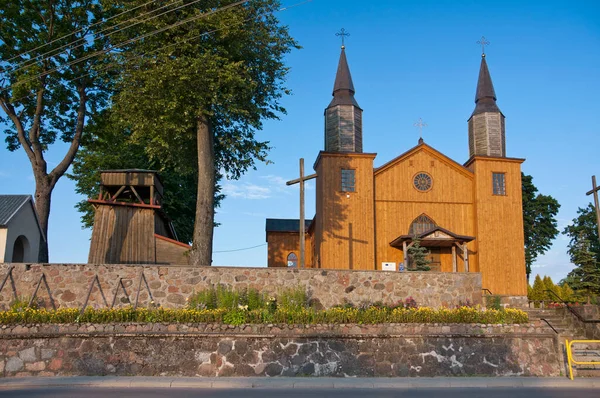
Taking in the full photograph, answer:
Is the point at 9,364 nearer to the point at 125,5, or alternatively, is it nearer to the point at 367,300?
the point at 367,300

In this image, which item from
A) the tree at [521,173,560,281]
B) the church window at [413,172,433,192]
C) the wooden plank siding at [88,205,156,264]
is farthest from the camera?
the tree at [521,173,560,281]

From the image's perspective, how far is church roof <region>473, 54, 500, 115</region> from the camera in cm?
3297

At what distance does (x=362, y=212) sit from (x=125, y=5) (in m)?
15.3

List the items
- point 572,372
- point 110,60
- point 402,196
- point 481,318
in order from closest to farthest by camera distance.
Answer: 1. point 572,372
2. point 481,318
3. point 110,60
4. point 402,196

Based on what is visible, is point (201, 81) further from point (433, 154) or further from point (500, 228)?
point (500, 228)

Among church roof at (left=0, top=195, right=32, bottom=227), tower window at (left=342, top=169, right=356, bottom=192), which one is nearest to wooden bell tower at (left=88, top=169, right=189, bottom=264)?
church roof at (left=0, top=195, right=32, bottom=227)

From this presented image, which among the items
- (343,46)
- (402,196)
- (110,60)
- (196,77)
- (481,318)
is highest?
(343,46)

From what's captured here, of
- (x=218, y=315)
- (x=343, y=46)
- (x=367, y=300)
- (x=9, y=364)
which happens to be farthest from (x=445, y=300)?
(x=343, y=46)

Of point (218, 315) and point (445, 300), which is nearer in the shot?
point (218, 315)

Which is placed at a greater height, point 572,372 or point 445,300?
point 445,300

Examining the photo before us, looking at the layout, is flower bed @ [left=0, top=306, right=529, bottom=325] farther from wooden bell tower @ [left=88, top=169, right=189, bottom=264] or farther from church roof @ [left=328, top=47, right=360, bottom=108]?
church roof @ [left=328, top=47, right=360, bottom=108]

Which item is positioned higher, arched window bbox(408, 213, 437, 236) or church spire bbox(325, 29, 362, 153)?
church spire bbox(325, 29, 362, 153)

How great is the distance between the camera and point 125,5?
2188 cm

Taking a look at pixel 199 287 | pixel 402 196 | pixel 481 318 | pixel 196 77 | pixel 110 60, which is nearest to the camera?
pixel 481 318
